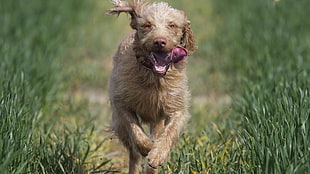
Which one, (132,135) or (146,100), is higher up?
(146,100)

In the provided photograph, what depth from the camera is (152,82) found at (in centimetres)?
450

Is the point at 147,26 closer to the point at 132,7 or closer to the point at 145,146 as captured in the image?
the point at 132,7

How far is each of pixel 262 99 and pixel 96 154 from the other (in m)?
1.62

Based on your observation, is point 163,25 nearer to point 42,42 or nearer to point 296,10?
point 42,42

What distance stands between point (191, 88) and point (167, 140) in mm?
3832

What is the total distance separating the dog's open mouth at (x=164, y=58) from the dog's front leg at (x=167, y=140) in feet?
1.52

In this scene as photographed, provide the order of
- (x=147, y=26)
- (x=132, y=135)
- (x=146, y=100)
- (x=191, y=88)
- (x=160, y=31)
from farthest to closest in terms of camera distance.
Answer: (x=191, y=88), (x=146, y=100), (x=132, y=135), (x=147, y=26), (x=160, y=31)

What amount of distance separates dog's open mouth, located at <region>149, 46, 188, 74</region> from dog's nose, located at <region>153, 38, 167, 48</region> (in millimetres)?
117

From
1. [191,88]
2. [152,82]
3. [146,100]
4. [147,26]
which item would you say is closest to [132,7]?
[147,26]

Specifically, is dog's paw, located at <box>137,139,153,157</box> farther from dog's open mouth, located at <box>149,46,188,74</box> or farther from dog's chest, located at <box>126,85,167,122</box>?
dog's open mouth, located at <box>149,46,188,74</box>

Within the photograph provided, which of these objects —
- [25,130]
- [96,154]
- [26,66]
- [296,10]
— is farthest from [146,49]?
[296,10]

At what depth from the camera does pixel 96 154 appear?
5.58 m

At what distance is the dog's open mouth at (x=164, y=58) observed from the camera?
419cm

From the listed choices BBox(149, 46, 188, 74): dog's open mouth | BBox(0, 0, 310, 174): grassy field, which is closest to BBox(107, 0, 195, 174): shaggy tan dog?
BBox(149, 46, 188, 74): dog's open mouth
